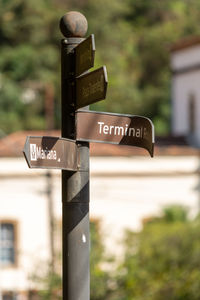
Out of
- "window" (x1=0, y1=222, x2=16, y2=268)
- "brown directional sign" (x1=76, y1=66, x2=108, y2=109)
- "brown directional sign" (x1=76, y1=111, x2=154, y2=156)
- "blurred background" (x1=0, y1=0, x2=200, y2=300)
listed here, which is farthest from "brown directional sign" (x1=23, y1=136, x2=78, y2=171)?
"window" (x1=0, y1=222, x2=16, y2=268)

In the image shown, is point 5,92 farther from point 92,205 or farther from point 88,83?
point 88,83

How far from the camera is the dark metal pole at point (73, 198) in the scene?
5398 millimetres

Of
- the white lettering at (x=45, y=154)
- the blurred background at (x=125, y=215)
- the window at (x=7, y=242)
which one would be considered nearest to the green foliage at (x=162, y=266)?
the blurred background at (x=125, y=215)

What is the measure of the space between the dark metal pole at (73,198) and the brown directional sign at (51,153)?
77 millimetres

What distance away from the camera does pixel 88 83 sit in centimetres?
533

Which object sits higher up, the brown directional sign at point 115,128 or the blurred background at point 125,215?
the brown directional sign at point 115,128

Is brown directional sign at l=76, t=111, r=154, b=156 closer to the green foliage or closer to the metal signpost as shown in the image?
the metal signpost

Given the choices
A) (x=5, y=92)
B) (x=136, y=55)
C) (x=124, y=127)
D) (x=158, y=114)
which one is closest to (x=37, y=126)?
(x=5, y=92)

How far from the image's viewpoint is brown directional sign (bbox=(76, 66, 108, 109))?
5.19 m

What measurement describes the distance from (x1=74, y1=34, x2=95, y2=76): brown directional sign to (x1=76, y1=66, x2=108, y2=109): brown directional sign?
0.16 ft

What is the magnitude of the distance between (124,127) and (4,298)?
1829 cm

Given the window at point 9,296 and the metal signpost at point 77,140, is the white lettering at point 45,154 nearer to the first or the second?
the metal signpost at point 77,140

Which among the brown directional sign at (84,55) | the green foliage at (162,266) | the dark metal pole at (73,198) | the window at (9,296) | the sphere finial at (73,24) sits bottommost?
the window at (9,296)

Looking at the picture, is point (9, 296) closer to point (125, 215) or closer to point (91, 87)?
point (125, 215)
